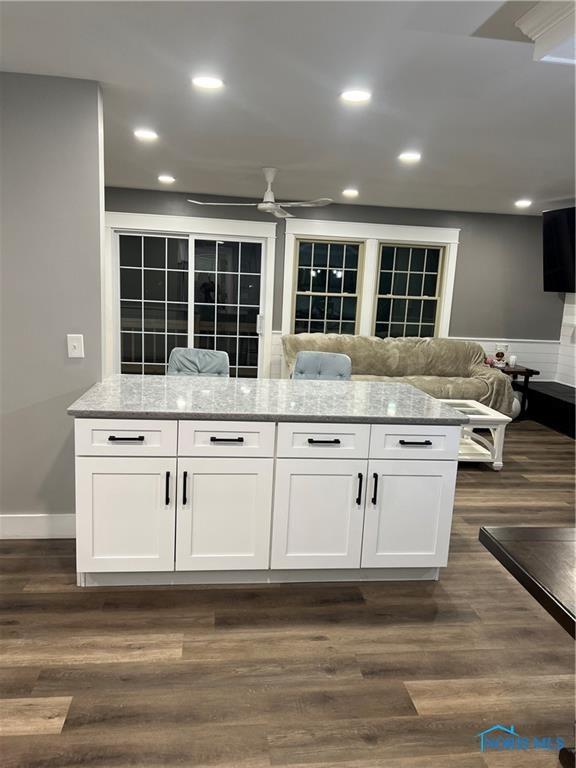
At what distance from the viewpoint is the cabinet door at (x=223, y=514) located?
2.49m

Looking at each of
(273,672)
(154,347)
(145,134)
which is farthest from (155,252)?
(273,672)

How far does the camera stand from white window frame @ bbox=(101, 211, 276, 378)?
620cm

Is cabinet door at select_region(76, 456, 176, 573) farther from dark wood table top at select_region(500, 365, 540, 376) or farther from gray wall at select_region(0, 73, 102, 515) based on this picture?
dark wood table top at select_region(500, 365, 540, 376)

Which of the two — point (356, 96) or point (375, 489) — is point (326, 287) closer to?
point (356, 96)

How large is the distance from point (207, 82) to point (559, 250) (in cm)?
499

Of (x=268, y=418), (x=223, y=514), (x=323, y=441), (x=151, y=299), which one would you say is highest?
(x=151, y=299)

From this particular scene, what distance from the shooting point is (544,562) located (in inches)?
54.4

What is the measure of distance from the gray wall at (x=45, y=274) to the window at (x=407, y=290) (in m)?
4.56

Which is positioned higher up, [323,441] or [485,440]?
[323,441]

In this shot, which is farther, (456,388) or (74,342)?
(456,388)

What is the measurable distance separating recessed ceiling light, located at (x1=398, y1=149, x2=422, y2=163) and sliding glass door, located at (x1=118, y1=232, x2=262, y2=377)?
8.79ft

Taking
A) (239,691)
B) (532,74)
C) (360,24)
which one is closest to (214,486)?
(239,691)

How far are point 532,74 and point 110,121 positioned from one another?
248 cm

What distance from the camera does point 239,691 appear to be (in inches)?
77.3
